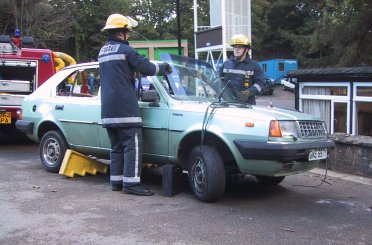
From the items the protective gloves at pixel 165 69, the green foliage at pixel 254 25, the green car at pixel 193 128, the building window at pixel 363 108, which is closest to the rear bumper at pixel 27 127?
the green car at pixel 193 128

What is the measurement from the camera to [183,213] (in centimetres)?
529

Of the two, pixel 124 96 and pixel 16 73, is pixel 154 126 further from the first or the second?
pixel 16 73

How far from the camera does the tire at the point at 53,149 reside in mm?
7270

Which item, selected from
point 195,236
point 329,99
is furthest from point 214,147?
point 329,99

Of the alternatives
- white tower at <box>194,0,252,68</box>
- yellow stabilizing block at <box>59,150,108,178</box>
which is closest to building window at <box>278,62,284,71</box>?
white tower at <box>194,0,252,68</box>

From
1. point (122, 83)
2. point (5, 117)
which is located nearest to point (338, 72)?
point (122, 83)

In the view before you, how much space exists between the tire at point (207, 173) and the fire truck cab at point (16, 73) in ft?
17.4

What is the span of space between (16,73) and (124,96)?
529 cm

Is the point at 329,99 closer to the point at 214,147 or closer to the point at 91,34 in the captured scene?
the point at 214,147

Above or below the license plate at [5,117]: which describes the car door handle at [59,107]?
above

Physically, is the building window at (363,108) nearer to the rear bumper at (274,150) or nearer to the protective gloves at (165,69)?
the rear bumper at (274,150)

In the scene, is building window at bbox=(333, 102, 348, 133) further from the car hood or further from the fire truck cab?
the fire truck cab

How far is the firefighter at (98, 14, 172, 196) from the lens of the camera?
5.96 m

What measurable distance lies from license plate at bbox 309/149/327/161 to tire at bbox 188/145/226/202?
0.97 m
